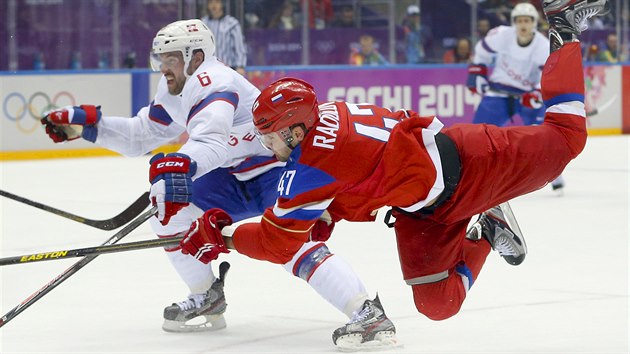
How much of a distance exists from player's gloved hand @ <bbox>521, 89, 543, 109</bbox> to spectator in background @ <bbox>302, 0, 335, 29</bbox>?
4396 mm

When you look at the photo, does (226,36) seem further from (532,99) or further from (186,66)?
(186,66)

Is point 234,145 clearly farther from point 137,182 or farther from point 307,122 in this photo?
point 137,182

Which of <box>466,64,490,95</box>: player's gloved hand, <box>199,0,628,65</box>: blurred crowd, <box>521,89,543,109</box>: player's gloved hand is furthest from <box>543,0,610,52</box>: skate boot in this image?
<box>199,0,628,65</box>: blurred crowd

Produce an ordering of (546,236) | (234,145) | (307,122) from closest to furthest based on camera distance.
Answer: (307,122) < (234,145) < (546,236)

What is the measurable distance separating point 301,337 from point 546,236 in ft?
8.67

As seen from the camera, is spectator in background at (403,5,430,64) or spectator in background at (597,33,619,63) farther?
spectator in background at (597,33,619,63)

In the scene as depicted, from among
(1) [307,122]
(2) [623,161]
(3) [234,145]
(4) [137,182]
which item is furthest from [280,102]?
(2) [623,161]

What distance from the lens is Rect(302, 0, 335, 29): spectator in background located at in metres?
12.9

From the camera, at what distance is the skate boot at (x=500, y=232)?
4.26m

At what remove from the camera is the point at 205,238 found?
3674 millimetres

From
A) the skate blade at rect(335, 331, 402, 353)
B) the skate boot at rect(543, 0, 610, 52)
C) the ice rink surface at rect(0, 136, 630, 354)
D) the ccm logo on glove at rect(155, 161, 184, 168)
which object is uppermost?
the skate boot at rect(543, 0, 610, 52)

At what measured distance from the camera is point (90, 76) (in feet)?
35.9

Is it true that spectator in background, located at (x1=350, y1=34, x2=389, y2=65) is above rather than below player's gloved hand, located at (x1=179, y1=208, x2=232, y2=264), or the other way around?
above

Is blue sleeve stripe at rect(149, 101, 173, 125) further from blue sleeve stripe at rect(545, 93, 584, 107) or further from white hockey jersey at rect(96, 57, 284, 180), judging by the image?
blue sleeve stripe at rect(545, 93, 584, 107)
